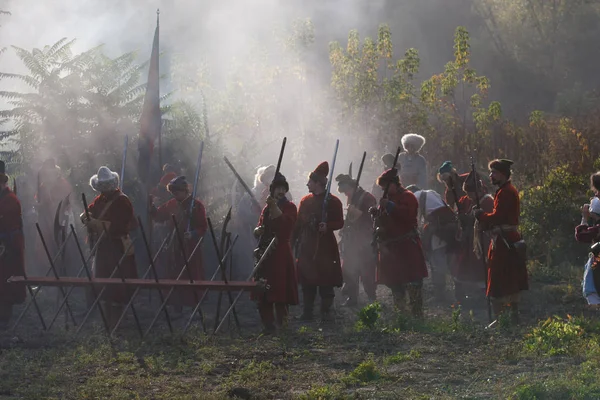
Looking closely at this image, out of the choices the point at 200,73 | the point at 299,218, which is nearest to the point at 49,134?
the point at 299,218

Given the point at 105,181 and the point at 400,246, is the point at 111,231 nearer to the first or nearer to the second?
the point at 105,181

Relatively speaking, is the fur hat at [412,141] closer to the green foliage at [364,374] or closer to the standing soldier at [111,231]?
the standing soldier at [111,231]

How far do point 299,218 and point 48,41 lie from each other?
17.2m

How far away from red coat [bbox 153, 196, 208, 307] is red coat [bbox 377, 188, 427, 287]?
2.38m

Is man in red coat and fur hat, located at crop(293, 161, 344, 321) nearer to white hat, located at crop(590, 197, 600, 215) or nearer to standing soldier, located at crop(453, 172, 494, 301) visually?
standing soldier, located at crop(453, 172, 494, 301)

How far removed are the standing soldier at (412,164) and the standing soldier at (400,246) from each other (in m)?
3.23

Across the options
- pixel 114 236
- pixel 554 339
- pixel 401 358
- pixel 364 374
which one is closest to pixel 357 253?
pixel 114 236

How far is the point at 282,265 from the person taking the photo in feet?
37.9

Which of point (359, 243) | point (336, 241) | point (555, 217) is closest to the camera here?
point (336, 241)

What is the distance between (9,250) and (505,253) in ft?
18.7

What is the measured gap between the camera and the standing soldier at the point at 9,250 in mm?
13227

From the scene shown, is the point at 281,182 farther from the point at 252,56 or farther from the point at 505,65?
the point at 505,65

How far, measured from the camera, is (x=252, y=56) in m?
26.1

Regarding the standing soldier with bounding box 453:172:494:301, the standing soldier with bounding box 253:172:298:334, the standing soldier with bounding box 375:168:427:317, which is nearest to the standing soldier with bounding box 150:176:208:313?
the standing soldier with bounding box 253:172:298:334
